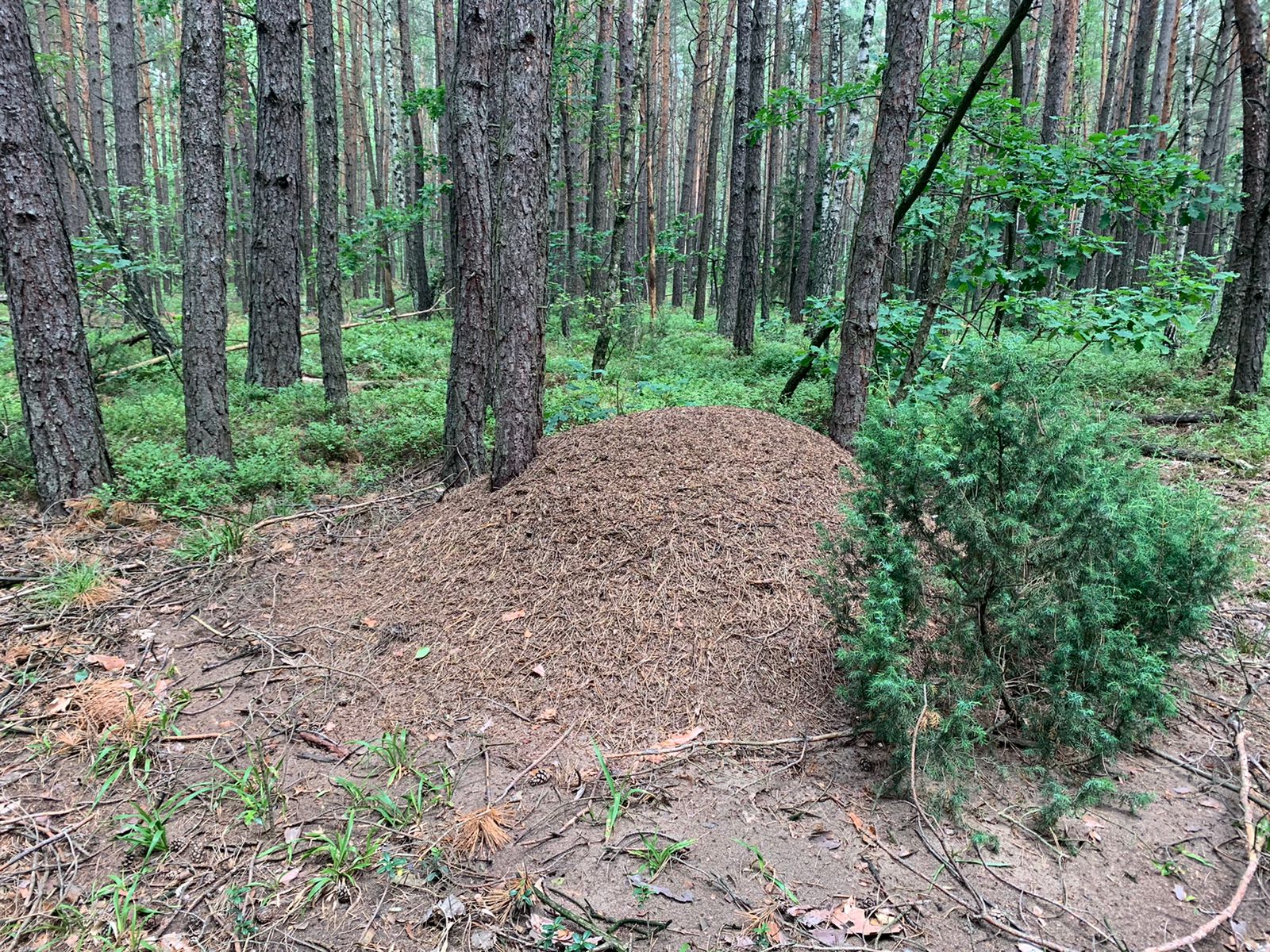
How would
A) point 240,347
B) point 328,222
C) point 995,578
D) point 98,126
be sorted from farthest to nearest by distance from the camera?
point 98,126 → point 240,347 → point 328,222 → point 995,578

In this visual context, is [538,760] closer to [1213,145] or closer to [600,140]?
[600,140]

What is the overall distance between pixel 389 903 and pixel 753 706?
1615 mm

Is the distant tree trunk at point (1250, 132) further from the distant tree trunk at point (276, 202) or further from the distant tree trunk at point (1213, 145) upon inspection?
the distant tree trunk at point (276, 202)

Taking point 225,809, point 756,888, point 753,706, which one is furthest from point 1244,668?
point 225,809

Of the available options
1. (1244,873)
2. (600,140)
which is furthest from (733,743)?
(600,140)

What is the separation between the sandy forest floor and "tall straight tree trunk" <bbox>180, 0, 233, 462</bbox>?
1.79 m

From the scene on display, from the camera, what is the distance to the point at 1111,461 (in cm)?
311

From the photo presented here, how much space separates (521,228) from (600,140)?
32.5ft

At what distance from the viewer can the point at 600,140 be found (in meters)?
12.9

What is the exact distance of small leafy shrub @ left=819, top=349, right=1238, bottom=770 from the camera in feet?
8.63

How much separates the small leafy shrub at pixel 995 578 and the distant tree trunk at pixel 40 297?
528cm

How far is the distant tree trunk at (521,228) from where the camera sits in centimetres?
412

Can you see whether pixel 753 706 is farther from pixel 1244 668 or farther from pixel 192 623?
pixel 192 623

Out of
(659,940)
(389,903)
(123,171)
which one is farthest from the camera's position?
(123,171)
